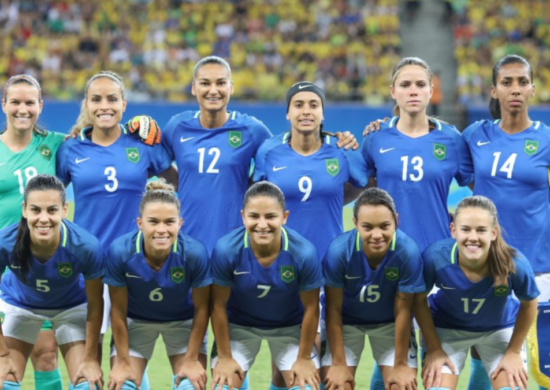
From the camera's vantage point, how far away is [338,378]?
14.8 feet

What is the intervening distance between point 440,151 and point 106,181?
1.98 meters

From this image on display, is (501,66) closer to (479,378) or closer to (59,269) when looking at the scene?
(479,378)

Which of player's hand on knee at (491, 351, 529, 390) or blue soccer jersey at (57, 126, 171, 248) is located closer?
player's hand on knee at (491, 351, 529, 390)

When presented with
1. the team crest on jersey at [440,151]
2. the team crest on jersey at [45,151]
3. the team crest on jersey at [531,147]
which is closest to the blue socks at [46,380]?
the team crest on jersey at [45,151]

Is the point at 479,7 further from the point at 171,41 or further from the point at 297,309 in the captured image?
the point at 297,309

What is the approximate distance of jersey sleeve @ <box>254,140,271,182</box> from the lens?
5.07m

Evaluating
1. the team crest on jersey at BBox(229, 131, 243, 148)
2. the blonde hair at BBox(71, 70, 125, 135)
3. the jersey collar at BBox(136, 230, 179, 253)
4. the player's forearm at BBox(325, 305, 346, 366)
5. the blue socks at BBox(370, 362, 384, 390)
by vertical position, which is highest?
the blonde hair at BBox(71, 70, 125, 135)

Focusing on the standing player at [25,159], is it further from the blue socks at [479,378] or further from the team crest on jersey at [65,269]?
the blue socks at [479,378]

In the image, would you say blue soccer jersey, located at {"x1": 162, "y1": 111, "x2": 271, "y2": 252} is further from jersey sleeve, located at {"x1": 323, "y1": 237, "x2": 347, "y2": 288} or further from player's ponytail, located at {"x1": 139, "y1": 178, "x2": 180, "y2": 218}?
jersey sleeve, located at {"x1": 323, "y1": 237, "x2": 347, "y2": 288}

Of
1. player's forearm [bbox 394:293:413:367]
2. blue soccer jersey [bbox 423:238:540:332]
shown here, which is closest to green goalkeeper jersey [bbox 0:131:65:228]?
player's forearm [bbox 394:293:413:367]

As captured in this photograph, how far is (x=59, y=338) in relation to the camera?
4.79 metres

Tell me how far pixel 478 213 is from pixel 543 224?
71cm

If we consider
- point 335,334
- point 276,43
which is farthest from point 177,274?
point 276,43

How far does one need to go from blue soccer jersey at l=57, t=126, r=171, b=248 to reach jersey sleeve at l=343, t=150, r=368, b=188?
1233mm
